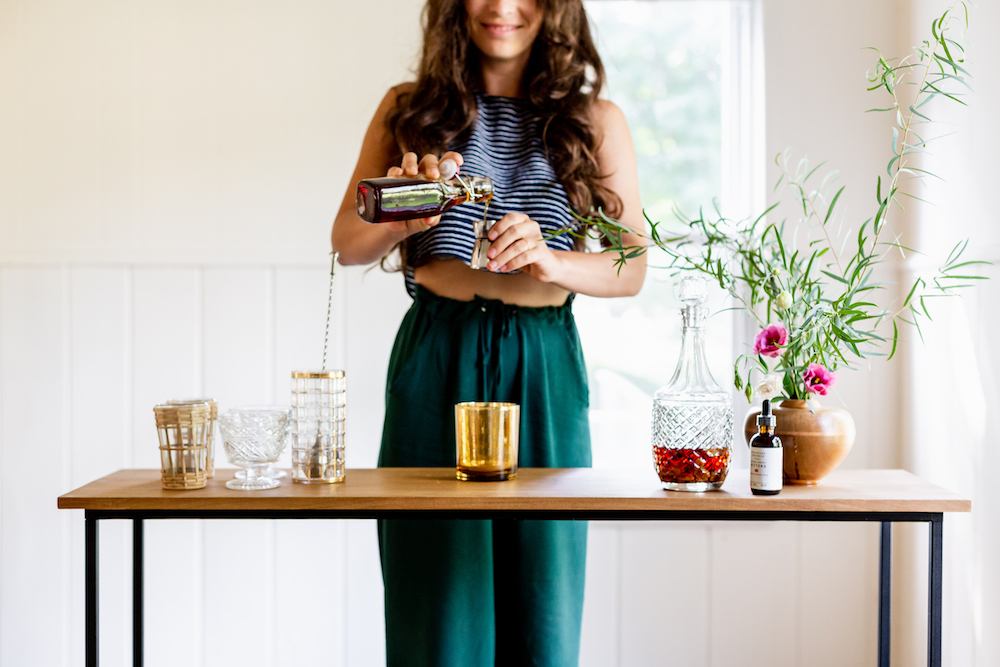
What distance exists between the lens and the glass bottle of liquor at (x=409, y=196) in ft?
3.60

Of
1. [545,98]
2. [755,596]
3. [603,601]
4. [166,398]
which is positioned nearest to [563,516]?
[545,98]

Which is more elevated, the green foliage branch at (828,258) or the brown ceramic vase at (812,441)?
the green foliage branch at (828,258)

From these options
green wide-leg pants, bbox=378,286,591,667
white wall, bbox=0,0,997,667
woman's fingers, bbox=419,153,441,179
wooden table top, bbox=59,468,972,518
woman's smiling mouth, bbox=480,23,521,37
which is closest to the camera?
wooden table top, bbox=59,468,972,518

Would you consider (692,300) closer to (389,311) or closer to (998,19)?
(998,19)

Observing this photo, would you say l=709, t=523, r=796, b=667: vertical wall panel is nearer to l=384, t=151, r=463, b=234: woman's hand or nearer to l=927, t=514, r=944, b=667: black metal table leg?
l=927, t=514, r=944, b=667: black metal table leg

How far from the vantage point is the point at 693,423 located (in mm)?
1097

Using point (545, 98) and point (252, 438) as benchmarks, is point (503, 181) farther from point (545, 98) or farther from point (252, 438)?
point (252, 438)

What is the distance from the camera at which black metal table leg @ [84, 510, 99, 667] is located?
1.08 m

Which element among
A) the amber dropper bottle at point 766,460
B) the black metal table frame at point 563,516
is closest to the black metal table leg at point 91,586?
the black metal table frame at point 563,516

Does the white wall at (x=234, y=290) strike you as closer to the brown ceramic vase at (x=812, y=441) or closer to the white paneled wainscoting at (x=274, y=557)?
the white paneled wainscoting at (x=274, y=557)

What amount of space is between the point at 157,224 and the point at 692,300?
59.8 inches

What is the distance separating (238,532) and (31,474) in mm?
550

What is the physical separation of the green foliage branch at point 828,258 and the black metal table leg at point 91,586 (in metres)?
0.80

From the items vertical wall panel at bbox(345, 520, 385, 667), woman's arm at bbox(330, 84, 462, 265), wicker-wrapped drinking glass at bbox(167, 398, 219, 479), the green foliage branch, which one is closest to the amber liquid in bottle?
woman's arm at bbox(330, 84, 462, 265)
